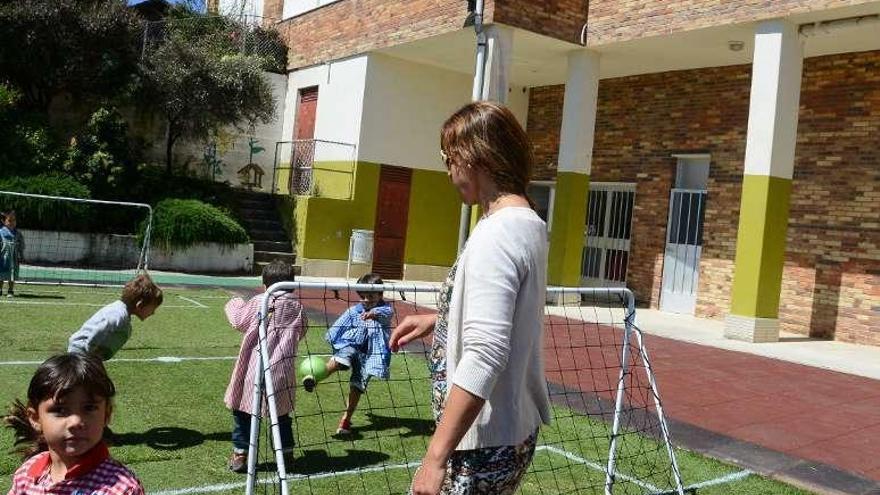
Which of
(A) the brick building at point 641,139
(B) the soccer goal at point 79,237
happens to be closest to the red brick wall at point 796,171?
(A) the brick building at point 641,139

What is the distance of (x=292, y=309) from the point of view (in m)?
5.36

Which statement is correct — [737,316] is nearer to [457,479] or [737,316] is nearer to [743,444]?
[743,444]

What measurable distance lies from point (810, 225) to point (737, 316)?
2.76 meters

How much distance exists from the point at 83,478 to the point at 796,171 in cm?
1451

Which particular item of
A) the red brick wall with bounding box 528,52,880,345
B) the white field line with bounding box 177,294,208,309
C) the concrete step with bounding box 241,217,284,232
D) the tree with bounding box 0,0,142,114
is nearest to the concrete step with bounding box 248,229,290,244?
the concrete step with bounding box 241,217,284,232

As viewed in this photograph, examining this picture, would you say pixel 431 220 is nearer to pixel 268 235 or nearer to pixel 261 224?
pixel 268 235

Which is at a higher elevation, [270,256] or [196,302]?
[270,256]

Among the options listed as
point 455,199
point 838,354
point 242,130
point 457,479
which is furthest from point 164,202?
point 457,479

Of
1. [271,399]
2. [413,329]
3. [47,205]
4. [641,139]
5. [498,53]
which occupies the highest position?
[498,53]

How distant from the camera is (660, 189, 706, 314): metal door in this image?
53.9 ft

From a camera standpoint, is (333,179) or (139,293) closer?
(139,293)

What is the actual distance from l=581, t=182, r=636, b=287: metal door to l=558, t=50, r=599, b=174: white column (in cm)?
203

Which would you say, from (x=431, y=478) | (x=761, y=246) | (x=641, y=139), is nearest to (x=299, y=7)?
(x=641, y=139)

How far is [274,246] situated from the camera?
19.3 metres
